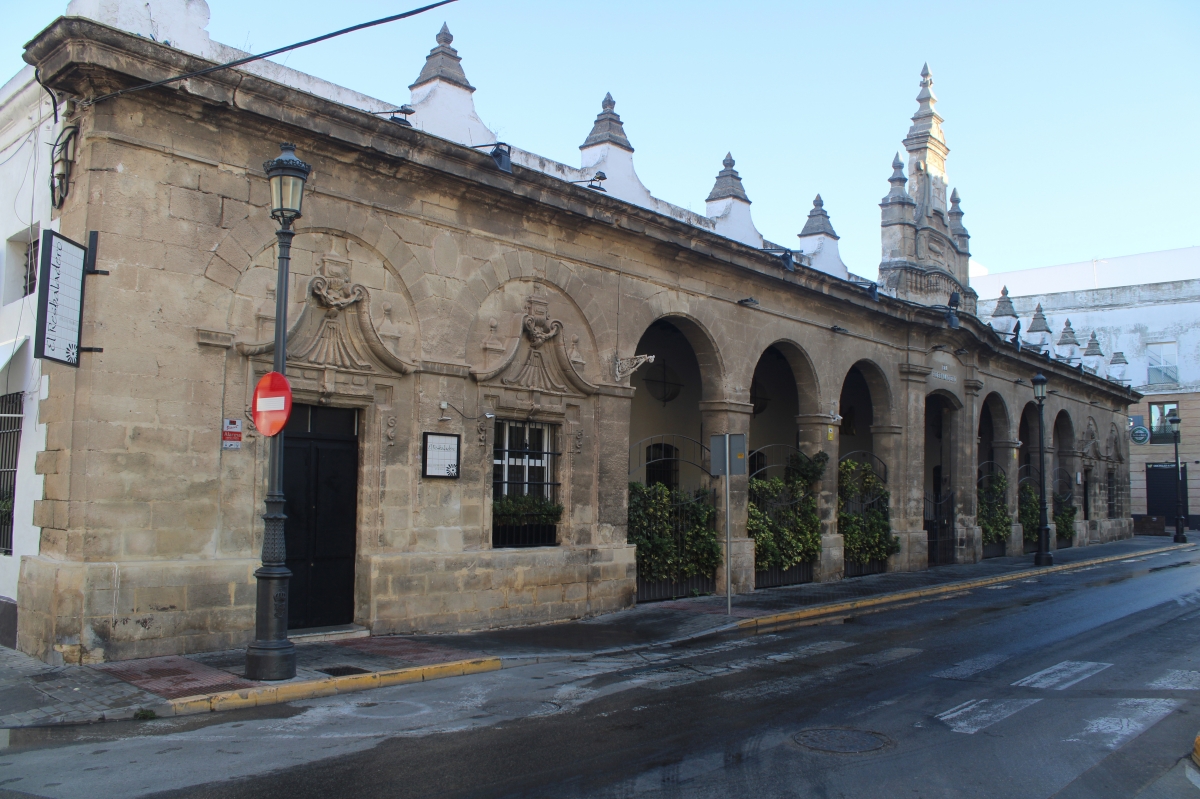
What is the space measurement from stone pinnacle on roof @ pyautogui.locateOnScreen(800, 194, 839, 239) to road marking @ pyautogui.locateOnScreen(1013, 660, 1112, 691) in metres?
12.1

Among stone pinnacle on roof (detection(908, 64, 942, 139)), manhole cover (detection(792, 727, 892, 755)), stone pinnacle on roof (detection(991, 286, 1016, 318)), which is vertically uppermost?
stone pinnacle on roof (detection(908, 64, 942, 139))

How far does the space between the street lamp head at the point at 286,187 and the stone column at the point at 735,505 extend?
936 cm

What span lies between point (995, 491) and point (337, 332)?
2132 centimetres

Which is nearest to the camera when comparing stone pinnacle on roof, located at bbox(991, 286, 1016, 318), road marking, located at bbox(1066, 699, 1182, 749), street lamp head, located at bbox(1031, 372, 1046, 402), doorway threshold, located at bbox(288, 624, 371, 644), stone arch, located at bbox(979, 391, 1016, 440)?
road marking, located at bbox(1066, 699, 1182, 749)

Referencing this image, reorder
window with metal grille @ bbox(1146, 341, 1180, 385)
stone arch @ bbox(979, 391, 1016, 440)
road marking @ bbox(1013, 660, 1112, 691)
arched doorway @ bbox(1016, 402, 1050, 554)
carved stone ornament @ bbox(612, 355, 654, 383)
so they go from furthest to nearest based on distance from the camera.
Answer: window with metal grille @ bbox(1146, 341, 1180, 385), arched doorway @ bbox(1016, 402, 1050, 554), stone arch @ bbox(979, 391, 1016, 440), carved stone ornament @ bbox(612, 355, 654, 383), road marking @ bbox(1013, 660, 1112, 691)

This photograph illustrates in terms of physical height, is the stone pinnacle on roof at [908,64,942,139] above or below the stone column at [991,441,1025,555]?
above

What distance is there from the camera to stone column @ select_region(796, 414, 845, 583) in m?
18.9

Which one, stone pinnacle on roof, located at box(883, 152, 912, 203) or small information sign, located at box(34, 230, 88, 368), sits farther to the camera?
stone pinnacle on roof, located at box(883, 152, 912, 203)

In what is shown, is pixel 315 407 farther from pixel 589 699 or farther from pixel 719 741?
pixel 719 741

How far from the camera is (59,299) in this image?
885 cm

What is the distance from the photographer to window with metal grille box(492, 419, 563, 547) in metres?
12.8

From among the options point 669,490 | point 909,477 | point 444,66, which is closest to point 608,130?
point 444,66

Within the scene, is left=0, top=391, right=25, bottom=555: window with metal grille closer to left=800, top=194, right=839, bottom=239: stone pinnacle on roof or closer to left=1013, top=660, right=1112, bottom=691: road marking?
left=1013, top=660, right=1112, bottom=691: road marking

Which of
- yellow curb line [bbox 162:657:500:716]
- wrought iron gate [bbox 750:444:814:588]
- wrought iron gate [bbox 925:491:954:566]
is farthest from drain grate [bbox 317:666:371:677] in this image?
wrought iron gate [bbox 925:491:954:566]
